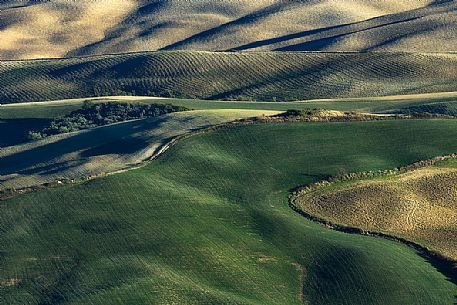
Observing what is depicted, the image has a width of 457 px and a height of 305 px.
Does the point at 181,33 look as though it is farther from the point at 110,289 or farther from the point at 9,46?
the point at 110,289

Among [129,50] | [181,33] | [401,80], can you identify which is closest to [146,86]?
[401,80]

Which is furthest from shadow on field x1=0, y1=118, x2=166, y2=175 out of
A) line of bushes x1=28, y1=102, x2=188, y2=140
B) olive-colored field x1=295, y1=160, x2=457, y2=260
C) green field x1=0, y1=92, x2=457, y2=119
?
olive-colored field x1=295, y1=160, x2=457, y2=260

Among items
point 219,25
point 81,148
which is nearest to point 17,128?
point 81,148

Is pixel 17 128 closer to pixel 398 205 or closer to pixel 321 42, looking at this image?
pixel 398 205

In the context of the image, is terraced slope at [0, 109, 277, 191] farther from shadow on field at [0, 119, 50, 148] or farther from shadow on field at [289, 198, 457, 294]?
shadow on field at [289, 198, 457, 294]

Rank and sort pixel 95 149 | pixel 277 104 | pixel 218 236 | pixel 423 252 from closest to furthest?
1. pixel 423 252
2. pixel 218 236
3. pixel 95 149
4. pixel 277 104

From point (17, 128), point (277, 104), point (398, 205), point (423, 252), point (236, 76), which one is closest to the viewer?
point (423, 252)

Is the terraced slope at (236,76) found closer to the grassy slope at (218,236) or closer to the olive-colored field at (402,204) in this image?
the grassy slope at (218,236)
